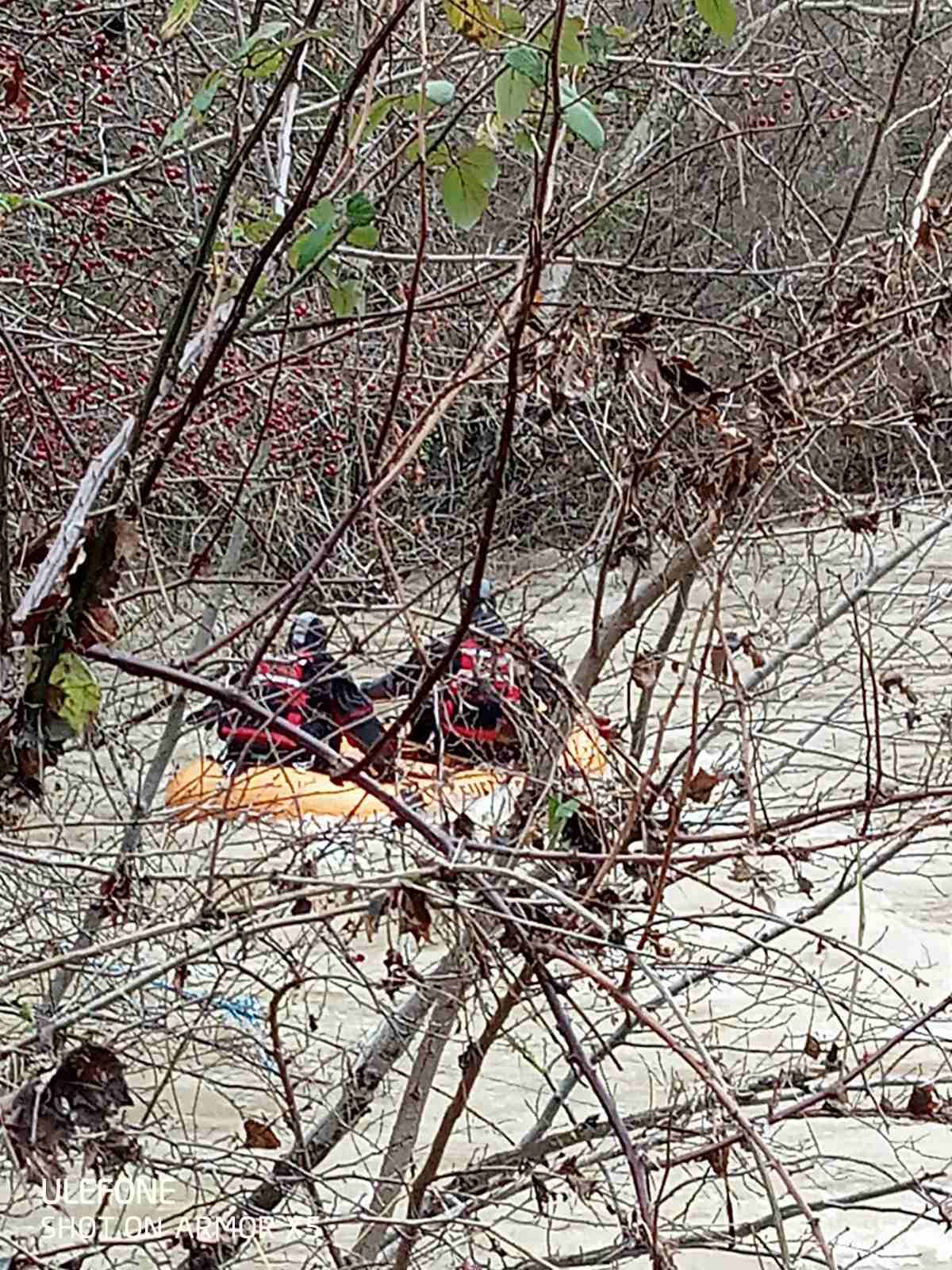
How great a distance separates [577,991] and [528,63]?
212 cm

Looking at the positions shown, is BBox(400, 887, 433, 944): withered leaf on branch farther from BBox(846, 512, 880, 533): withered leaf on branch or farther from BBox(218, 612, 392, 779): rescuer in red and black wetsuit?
BBox(846, 512, 880, 533): withered leaf on branch

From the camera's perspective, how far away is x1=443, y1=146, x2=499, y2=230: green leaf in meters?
1.59

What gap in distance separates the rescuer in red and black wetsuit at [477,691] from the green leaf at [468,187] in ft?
2.20

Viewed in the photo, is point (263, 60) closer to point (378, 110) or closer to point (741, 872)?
point (378, 110)

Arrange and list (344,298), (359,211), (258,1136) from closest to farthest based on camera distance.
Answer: (359,211)
(344,298)
(258,1136)

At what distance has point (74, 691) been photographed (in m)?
1.44

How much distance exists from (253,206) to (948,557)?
94.5 inches

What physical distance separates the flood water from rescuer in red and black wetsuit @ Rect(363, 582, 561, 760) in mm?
111

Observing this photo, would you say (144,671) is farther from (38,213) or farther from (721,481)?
(38,213)

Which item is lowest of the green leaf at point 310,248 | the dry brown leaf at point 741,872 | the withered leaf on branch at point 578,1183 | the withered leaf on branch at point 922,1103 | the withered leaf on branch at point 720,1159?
the withered leaf on branch at point 720,1159

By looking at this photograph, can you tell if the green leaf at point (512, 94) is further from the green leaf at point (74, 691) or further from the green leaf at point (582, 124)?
the green leaf at point (74, 691)

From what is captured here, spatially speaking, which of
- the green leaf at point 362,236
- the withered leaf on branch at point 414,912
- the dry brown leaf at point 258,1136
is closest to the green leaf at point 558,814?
the withered leaf on branch at point 414,912

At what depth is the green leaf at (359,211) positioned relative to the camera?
5.37ft

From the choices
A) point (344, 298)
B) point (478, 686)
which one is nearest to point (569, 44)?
point (344, 298)
